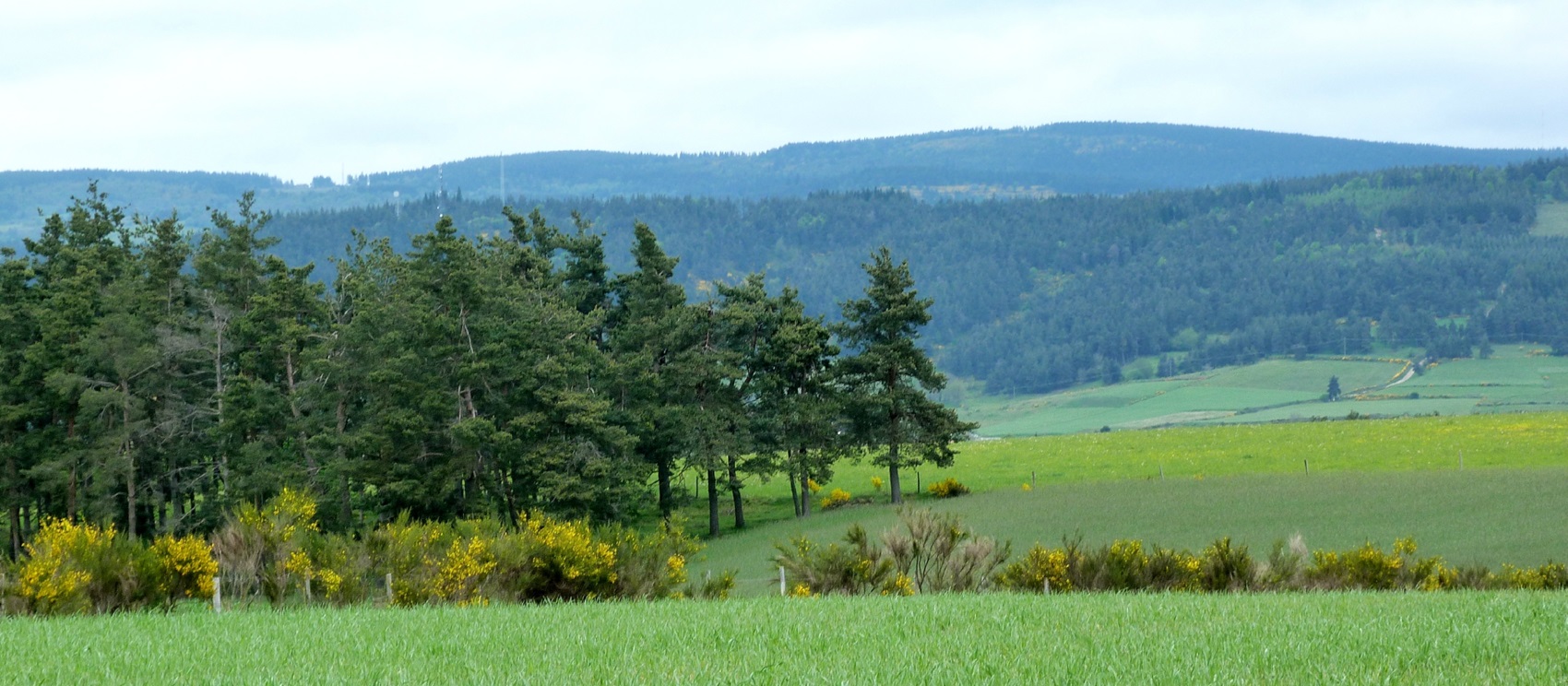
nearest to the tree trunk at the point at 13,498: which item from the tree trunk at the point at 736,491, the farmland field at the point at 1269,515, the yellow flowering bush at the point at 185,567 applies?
the farmland field at the point at 1269,515

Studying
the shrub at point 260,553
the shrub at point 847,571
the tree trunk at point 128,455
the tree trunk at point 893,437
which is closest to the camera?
the shrub at point 260,553

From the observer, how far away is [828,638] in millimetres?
14453

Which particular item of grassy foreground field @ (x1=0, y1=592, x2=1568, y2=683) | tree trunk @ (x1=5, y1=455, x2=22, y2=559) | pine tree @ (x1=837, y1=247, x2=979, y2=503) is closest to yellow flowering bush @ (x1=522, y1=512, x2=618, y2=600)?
grassy foreground field @ (x1=0, y1=592, x2=1568, y2=683)

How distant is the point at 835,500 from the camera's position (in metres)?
64.2

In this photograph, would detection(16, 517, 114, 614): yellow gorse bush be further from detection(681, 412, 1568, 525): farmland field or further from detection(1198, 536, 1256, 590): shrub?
detection(681, 412, 1568, 525): farmland field

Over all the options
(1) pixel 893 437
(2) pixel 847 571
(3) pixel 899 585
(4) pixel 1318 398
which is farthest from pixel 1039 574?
(4) pixel 1318 398

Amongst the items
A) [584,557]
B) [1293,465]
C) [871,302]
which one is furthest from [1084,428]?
[584,557]

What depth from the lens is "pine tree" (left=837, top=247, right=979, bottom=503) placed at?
194 ft

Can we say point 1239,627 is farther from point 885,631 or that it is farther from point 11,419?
point 11,419

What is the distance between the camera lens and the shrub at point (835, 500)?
63.7 metres

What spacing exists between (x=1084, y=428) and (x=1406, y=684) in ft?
504

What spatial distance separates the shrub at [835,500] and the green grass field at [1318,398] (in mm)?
85481

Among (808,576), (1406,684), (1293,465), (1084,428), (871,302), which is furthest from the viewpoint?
(1084,428)

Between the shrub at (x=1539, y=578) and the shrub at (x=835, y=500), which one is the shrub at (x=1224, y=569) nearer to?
the shrub at (x=1539, y=578)
